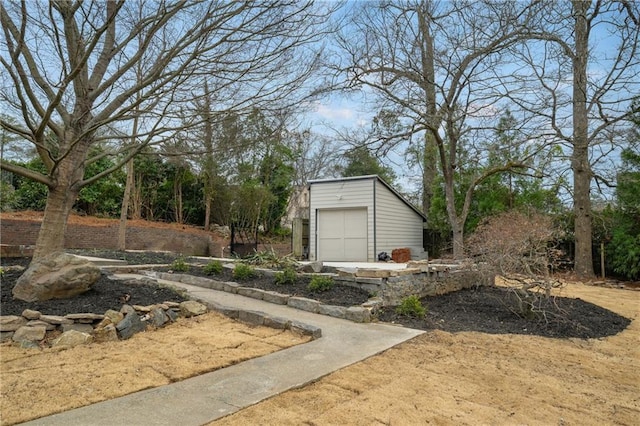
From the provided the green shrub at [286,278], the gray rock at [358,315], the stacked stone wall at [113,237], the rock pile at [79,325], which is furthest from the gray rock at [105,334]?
the stacked stone wall at [113,237]

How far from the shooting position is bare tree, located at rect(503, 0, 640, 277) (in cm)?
991

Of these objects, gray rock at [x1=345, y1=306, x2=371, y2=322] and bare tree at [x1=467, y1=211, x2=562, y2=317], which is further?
→ bare tree at [x1=467, y1=211, x2=562, y2=317]

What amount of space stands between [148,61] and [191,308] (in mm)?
3497

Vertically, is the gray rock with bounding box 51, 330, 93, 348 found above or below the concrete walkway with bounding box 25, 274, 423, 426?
above

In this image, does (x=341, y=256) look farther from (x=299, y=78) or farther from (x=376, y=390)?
(x=376, y=390)

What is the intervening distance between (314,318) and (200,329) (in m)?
1.53

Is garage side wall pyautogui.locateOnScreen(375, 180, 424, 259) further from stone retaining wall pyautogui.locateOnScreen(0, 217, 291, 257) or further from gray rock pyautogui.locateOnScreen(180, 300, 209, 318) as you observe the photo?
gray rock pyautogui.locateOnScreen(180, 300, 209, 318)

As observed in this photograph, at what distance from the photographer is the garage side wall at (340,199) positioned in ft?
43.3

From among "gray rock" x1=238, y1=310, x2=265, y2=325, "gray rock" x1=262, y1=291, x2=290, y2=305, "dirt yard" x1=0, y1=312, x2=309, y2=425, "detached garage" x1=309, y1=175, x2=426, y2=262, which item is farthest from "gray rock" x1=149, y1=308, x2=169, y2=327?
"detached garage" x1=309, y1=175, x2=426, y2=262

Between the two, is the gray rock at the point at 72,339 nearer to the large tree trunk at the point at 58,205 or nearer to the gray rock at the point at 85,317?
the gray rock at the point at 85,317

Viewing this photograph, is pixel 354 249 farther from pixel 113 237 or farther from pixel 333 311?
pixel 113 237

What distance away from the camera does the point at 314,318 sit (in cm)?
540

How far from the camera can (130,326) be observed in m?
4.29

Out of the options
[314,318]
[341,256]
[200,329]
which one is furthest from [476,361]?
[341,256]
